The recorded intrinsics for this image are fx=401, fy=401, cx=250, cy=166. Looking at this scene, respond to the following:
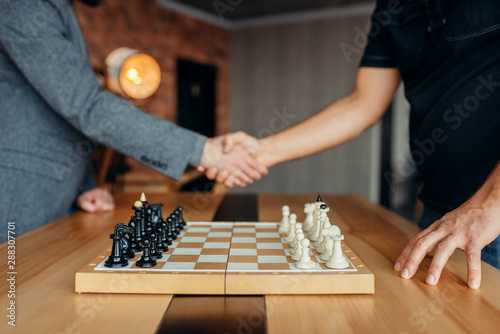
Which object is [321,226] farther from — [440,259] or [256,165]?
[256,165]

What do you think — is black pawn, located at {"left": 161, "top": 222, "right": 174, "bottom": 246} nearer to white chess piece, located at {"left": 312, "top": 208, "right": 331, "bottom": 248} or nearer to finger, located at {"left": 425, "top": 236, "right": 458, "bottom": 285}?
white chess piece, located at {"left": 312, "top": 208, "right": 331, "bottom": 248}

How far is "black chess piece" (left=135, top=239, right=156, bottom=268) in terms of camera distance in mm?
733

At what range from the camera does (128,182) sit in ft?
14.3

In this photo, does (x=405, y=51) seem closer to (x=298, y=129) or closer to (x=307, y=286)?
(x=298, y=129)

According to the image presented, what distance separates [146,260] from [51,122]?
81 centimetres

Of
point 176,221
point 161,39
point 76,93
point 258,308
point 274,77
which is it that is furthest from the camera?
point 274,77

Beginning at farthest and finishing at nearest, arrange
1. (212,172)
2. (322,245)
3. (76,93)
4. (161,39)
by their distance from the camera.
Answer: (161,39)
(212,172)
(76,93)
(322,245)

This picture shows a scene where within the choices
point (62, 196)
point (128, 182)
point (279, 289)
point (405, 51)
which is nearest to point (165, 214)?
point (62, 196)

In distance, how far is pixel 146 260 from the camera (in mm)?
741

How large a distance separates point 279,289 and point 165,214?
2.67 ft

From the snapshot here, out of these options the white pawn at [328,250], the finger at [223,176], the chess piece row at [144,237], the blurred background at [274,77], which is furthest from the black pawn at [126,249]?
the blurred background at [274,77]

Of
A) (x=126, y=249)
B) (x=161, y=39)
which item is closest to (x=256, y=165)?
(x=126, y=249)

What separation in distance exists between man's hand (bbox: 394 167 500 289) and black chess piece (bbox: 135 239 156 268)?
1.57 feet

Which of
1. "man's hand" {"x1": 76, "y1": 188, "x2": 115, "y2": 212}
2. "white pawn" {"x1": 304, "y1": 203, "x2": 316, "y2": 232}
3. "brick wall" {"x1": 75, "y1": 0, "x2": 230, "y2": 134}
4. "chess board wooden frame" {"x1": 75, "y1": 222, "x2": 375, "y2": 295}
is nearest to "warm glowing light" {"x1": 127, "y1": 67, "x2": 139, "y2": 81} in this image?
"man's hand" {"x1": 76, "y1": 188, "x2": 115, "y2": 212}
